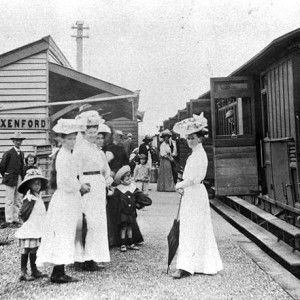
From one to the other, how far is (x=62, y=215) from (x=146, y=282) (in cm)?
111

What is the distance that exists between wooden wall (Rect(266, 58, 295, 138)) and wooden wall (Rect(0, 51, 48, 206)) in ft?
16.1

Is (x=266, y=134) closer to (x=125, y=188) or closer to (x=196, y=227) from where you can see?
(x=125, y=188)

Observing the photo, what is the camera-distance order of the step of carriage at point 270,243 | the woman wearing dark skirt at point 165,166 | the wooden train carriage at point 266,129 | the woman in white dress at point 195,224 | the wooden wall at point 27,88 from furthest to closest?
the woman wearing dark skirt at point 165,166 → the wooden wall at point 27,88 → the wooden train carriage at point 266,129 → the step of carriage at point 270,243 → the woman in white dress at point 195,224

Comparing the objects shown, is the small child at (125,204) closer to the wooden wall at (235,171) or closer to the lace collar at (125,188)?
the lace collar at (125,188)

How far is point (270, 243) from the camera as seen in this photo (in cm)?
698

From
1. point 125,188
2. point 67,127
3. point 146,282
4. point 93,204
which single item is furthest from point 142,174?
point 67,127

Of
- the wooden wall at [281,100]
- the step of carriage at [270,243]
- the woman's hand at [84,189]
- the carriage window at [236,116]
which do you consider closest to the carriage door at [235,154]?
the carriage window at [236,116]

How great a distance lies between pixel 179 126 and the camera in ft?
16.9

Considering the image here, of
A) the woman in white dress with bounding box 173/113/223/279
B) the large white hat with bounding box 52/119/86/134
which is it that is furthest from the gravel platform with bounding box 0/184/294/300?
the large white hat with bounding box 52/119/86/134

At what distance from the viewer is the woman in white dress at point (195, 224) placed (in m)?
4.99

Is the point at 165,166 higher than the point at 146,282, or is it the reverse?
the point at 165,166

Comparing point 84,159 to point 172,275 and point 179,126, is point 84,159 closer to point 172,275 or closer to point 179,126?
point 179,126

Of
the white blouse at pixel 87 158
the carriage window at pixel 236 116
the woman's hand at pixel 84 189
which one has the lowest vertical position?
the woman's hand at pixel 84 189

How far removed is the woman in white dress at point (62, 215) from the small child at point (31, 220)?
110 millimetres
